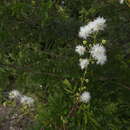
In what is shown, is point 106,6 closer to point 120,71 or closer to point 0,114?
point 120,71

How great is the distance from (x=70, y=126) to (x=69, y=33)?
3.12ft

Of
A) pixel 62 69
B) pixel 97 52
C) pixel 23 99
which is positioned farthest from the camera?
pixel 23 99

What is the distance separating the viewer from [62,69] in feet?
6.02

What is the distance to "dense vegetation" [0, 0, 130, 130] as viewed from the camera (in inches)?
64.2

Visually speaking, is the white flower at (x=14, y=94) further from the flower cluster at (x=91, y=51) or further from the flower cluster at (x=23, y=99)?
the flower cluster at (x=91, y=51)

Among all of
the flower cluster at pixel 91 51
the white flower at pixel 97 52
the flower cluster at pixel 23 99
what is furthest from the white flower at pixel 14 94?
the white flower at pixel 97 52

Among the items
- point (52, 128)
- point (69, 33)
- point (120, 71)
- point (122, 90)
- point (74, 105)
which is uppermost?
point (69, 33)

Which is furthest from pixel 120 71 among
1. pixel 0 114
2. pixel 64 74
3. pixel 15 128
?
pixel 0 114

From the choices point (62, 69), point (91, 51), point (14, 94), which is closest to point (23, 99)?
point (14, 94)

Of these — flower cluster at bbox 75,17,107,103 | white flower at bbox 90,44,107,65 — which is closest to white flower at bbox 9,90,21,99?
flower cluster at bbox 75,17,107,103

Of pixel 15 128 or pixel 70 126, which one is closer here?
pixel 70 126

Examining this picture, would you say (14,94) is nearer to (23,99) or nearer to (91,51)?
(23,99)

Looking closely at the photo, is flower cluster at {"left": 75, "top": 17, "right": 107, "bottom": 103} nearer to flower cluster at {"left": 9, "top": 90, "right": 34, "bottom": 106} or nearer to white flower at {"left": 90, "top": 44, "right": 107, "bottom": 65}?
white flower at {"left": 90, "top": 44, "right": 107, "bottom": 65}

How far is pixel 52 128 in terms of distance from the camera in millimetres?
1600
